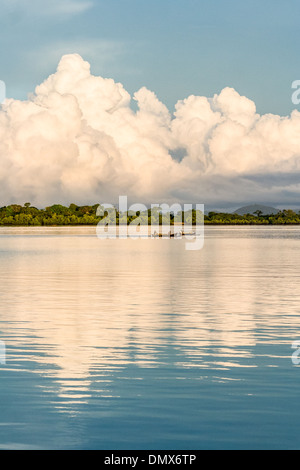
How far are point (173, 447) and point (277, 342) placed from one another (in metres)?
10.5

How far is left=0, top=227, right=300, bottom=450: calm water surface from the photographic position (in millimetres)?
12938

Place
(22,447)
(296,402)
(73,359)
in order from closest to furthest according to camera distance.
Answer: (22,447) → (296,402) → (73,359)

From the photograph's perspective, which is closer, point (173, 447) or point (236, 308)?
point (173, 447)

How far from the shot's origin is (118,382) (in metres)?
16.6

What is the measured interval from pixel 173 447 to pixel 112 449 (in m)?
1.00

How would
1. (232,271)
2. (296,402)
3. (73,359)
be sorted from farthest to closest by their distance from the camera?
(232,271), (73,359), (296,402)

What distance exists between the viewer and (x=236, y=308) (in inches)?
1209

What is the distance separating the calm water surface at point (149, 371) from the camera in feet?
42.4

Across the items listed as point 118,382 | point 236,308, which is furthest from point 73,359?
point 236,308

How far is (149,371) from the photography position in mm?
17812

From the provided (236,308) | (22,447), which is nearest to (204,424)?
(22,447)
